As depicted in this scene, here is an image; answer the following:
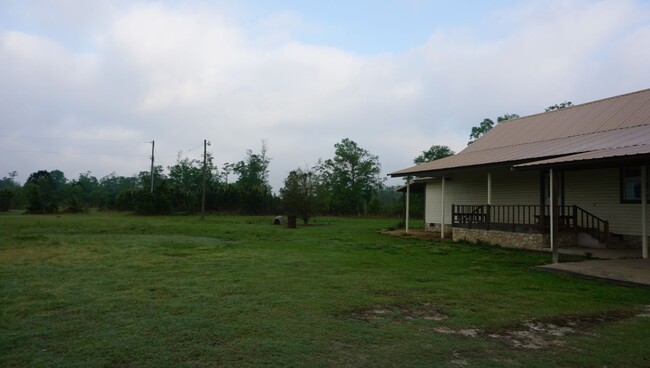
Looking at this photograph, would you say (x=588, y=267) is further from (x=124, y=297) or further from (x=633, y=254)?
(x=124, y=297)

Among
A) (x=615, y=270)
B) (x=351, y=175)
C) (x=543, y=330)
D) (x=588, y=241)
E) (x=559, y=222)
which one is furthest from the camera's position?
(x=351, y=175)

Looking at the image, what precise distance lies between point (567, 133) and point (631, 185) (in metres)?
3.59

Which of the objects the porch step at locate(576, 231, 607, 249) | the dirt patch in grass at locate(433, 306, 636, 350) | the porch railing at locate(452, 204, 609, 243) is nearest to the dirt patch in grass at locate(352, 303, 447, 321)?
the dirt patch in grass at locate(433, 306, 636, 350)

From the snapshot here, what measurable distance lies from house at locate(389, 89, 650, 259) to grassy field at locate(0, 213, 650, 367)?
157 inches

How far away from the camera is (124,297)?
19.3 feet

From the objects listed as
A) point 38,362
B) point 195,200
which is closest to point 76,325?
point 38,362

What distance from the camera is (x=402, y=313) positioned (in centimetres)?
536

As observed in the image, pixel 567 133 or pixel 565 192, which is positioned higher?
pixel 567 133

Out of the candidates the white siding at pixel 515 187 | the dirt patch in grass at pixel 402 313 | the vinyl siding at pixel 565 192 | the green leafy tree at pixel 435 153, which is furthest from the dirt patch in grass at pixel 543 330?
the green leafy tree at pixel 435 153

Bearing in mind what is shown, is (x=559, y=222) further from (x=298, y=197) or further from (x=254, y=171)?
(x=254, y=171)

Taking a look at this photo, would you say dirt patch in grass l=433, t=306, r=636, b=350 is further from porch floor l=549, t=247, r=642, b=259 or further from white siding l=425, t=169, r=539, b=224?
white siding l=425, t=169, r=539, b=224

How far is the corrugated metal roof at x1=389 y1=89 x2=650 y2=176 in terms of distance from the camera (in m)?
12.1

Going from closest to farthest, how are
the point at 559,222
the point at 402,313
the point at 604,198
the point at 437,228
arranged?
the point at 402,313
the point at 604,198
the point at 559,222
the point at 437,228

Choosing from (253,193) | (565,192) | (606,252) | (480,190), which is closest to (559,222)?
(565,192)
